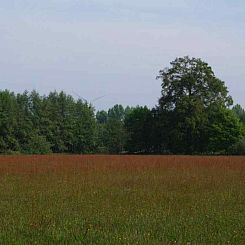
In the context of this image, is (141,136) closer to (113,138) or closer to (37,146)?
(113,138)

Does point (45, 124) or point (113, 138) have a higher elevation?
point (45, 124)

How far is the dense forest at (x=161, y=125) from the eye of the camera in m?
59.2

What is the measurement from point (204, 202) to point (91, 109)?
249ft

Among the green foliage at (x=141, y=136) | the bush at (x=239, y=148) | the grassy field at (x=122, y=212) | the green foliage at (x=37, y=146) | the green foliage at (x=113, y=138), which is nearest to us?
the grassy field at (x=122, y=212)

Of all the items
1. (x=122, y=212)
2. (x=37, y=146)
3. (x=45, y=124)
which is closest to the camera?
(x=122, y=212)

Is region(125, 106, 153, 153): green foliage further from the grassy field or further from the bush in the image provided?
the grassy field

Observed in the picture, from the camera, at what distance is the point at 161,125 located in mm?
61438

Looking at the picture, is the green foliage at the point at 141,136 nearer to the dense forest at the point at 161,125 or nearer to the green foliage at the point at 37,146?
the dense forest at the point at 161,125

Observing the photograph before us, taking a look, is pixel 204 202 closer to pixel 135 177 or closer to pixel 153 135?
pixel 135 177

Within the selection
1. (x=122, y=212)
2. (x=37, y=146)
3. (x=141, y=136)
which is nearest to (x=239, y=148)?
(x=141, y=136)

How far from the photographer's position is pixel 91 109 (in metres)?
88.4

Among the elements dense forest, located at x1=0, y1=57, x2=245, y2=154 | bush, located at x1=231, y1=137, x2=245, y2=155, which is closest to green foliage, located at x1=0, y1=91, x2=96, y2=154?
dense forest, located at x1=0, y1=57, x2=245, y2=154

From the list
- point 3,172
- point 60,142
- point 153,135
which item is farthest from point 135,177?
point 60,142

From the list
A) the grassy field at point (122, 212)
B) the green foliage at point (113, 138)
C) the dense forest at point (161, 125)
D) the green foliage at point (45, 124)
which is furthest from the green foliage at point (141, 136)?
the grassy field at point (122, 212)
